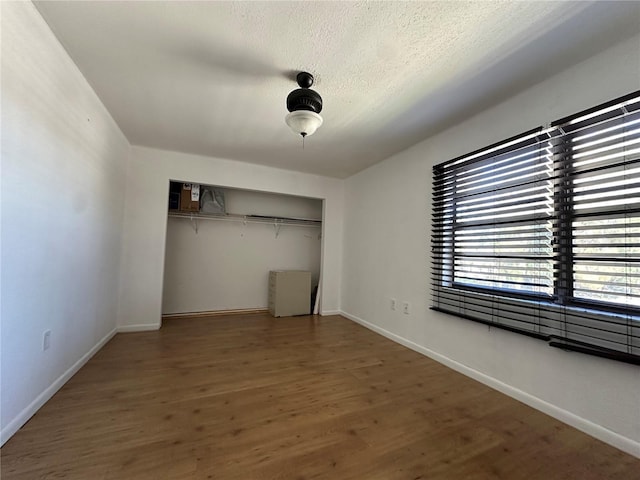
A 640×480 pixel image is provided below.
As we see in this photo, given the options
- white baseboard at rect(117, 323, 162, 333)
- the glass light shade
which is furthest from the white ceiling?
white baseboard at rect(117, 323, 162, 333)

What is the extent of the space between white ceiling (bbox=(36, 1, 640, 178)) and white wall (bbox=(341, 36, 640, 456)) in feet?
0.46

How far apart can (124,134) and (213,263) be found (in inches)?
84.0

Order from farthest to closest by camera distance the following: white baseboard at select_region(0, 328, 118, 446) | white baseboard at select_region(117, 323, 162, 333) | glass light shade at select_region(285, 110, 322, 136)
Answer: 1. white baseboard at select_region(117, 323, 162, 333)
2. glass light shade at select_region(285, 110, 322, 136)
3. white baseboard at select_region(0, 328, 118, 446)

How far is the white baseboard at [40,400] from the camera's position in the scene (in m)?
1.38

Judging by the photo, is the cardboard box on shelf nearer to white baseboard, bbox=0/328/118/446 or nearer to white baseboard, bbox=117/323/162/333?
white baseboard, bbox=117/323/162/333

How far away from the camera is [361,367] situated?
7.98 feet

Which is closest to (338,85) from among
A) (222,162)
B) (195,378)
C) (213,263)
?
(222,162)

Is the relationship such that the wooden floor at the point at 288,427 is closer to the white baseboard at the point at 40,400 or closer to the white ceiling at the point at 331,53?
the white baseboard at the point at 40,400

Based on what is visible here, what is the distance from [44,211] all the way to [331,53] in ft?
6.86

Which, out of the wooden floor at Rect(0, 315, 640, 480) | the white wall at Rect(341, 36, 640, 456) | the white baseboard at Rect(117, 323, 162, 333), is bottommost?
the wooden floor at Rect(0, 315, 640, 480)

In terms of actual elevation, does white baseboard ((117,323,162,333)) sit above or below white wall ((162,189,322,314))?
below

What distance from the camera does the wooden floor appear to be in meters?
1.27

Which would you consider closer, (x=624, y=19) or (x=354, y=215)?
(x=624, y=19)

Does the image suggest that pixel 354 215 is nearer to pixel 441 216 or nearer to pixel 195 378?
pixel 441 216
